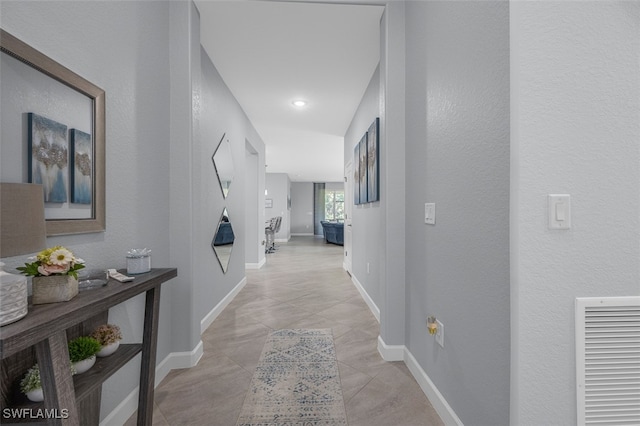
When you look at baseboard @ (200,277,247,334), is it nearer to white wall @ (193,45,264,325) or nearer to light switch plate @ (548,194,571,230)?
white wall @ (193,45,264,325)

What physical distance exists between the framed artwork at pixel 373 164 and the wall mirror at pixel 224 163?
1.63 m

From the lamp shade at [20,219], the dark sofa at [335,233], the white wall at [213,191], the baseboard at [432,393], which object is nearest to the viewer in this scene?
the lamp shade at [20,219]

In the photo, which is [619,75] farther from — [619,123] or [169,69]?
[169,69]

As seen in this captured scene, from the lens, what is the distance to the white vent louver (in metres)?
0.99

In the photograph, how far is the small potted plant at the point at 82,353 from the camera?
3.43 feet

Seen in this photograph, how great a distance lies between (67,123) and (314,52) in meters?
2.16

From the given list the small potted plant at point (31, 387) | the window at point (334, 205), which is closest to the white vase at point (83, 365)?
the small potted plant at point (31, 387)

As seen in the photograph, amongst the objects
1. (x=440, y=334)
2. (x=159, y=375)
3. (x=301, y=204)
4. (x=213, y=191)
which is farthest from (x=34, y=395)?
(x=301, y=204)

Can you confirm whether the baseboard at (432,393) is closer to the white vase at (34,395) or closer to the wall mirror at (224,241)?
the white vase at (34,395)

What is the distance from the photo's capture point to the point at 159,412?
155cm

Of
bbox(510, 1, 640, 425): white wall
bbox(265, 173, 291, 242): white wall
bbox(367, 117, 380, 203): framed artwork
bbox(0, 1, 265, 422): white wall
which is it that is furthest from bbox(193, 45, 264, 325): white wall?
bbox(265, 173, 291, 242): white wall

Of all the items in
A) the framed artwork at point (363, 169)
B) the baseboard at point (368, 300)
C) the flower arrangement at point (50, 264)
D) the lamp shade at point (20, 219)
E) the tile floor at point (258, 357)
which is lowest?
the tile floor at point (258, 357)

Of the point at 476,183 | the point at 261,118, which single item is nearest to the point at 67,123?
the point at 476,183
